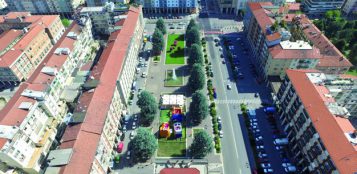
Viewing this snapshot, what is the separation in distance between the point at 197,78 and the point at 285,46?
47208 millimetres

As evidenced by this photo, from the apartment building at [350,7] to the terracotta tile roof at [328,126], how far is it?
121m

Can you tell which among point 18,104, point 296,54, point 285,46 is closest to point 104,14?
point 18,104

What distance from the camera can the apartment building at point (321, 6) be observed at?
564ft

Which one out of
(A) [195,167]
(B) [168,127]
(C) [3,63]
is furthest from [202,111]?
(C) [3,63]

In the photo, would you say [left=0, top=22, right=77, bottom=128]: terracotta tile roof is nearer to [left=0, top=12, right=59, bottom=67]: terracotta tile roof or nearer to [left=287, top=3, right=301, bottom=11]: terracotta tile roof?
[left=0, top=12, right=59, bottom=67]: terracotta tile roof

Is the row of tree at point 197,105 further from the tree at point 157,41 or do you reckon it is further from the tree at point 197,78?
the tree at point 157,41

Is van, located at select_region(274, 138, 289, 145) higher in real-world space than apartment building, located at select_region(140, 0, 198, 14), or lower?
lower

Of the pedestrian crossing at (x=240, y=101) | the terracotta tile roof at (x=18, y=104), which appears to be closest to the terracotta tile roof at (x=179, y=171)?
the pedestrian crossing at (x=240, y=101)

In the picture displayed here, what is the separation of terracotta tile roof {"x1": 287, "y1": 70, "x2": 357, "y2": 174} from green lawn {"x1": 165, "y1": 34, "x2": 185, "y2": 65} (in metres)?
65.1

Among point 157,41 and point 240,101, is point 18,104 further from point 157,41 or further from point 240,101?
point 240,101

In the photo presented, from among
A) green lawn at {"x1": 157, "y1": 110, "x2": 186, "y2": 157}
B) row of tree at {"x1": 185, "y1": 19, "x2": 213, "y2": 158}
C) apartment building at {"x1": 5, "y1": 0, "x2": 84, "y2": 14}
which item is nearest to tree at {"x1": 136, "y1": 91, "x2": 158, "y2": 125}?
green lawn at {"x1": 157, "y1": 110, "x2": 186, "y2": 157}

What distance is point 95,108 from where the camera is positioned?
8556 cm

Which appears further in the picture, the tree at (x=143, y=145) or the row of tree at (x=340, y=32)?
the row of tree at (x=340, y=32)

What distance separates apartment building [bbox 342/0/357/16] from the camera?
170 meters
